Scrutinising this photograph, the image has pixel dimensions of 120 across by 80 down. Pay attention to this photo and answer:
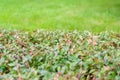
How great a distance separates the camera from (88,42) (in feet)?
16.3

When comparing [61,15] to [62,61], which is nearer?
[62,61]

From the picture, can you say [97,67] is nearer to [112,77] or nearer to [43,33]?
[112,77]

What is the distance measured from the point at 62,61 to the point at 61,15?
20.1 ft

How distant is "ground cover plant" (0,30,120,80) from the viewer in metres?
3.62

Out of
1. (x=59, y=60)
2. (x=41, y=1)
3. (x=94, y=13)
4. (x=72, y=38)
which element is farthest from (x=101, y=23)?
(x=59, y=60)

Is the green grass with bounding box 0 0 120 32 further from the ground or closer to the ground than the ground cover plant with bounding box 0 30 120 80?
further from the ground

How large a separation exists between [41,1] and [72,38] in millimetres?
6470

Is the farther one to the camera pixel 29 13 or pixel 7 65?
pixel 29 13

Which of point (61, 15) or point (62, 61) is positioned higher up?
point (61, 15)

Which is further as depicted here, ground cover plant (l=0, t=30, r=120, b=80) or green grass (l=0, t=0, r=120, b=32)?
green grass (l=0, t=0, r=120, b=32)

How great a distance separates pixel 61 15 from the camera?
33.8 ft

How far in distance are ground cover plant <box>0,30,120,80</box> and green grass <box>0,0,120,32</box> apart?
3.58 meters

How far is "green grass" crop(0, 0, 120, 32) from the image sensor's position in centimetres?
923

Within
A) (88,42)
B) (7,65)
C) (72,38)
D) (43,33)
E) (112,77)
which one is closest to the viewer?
(112,77)
